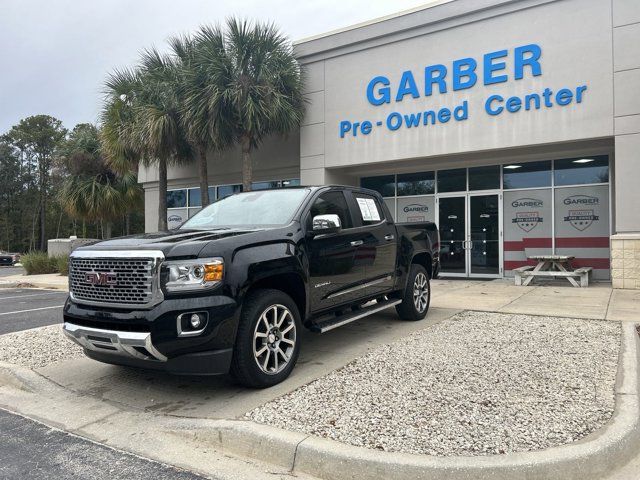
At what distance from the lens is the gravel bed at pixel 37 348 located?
5.67 metres

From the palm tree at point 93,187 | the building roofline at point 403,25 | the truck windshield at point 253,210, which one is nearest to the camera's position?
the truck windshield at point 253,210

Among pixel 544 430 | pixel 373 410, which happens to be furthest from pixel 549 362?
pixel 373 410

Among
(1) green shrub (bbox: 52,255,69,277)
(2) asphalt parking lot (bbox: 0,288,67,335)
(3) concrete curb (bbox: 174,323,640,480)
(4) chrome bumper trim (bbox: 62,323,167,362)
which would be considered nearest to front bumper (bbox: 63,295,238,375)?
(4) chrome bumper trim (bbox: 62,323,167,362)

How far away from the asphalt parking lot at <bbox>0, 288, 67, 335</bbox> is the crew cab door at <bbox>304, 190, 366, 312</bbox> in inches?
225

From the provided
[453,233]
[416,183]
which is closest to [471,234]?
[453,233]

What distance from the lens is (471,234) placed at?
14016 millimetres

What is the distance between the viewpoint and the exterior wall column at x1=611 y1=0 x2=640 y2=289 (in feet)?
34.1

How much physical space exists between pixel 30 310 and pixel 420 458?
985 centimetres

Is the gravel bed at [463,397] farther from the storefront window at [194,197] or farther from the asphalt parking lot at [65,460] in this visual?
the storefront window at [194,197]

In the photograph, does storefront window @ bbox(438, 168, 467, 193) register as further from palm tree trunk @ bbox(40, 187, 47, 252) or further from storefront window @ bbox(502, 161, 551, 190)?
palm tree trunk @ bbox(40, 187, 47, 252)

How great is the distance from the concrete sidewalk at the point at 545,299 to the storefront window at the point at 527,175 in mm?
2788

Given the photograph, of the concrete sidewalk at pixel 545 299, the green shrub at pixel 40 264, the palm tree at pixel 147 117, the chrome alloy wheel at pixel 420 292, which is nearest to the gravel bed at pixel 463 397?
the chrome alloy wheel at pixel 420 292

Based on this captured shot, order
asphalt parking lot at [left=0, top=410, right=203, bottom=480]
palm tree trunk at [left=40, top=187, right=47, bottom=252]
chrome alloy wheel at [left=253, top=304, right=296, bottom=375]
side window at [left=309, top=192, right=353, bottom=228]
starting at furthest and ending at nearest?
palm tree trunk at [left=40, top=187, right=47, bottom=252] → side window at [left=309, top=192, right=353, bottom=228] → chrome alloy wheel at [left=253, top=304, right=296, bottom=375] → asphalt parking lot at [left=0, top=410, right=203, bottom=480]

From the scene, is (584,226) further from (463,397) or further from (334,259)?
(463,397)
